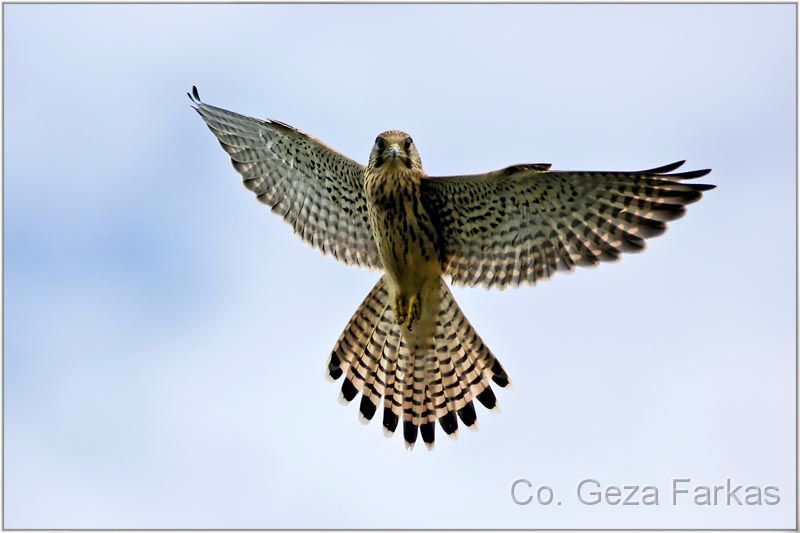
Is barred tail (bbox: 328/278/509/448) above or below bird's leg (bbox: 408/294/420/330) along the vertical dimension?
below

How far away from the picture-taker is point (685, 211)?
845 cm

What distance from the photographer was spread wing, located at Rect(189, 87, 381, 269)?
31.1 ft

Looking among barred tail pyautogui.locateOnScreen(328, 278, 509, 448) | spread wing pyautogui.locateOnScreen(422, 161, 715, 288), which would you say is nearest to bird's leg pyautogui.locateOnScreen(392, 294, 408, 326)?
barred tail pyautogui.locateOnScreen(328, 278, 509, 448)

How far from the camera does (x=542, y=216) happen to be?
8844mm

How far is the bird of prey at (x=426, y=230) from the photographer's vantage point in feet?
28.4

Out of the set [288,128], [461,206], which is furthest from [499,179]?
[288,128]

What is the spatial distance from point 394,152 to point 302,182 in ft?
4.25

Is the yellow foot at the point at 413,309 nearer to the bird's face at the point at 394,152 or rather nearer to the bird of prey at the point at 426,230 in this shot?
the bird of prey at the point at 426,230

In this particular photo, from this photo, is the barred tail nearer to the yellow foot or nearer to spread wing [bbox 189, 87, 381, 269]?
the yellow foot

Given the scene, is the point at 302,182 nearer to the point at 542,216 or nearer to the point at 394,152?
the point at 394,152

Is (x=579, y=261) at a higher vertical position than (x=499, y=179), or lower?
lower

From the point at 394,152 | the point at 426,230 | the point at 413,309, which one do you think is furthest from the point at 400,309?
the point at 394,152

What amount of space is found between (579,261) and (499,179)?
0.88 meters

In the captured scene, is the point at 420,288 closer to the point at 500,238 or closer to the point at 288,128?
the point at 500,238
